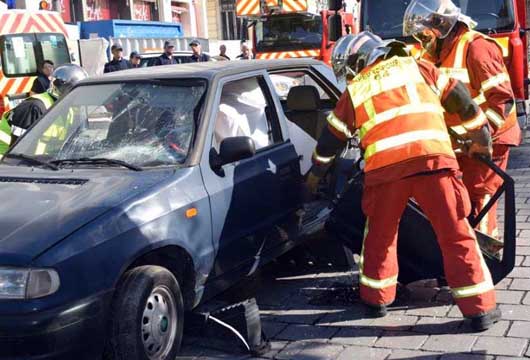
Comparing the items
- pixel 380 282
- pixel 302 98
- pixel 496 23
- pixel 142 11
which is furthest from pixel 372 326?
pixel 142 11

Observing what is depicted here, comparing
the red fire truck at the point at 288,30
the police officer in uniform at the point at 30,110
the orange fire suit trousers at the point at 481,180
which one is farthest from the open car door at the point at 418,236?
the red fire truck at the point at 288,30

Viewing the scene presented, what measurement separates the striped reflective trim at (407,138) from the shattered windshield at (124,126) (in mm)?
1072

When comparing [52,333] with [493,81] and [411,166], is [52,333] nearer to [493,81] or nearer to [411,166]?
[411,166]

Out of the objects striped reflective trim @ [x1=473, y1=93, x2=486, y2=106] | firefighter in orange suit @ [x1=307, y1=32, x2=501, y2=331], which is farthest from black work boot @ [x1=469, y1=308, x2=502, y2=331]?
striped reflective trim @ [x1=473, y1=93, x2=486, y2=106]

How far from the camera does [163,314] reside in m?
3.71

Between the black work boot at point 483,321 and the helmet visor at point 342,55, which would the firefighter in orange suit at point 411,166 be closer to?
the black work boot at point 483,321

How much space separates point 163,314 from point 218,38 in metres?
31.6

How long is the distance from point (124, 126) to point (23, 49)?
8285mm

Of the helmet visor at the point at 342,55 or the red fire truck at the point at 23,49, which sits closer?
the helmet visor at the point at 342,55

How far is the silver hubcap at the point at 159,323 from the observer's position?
3.61m

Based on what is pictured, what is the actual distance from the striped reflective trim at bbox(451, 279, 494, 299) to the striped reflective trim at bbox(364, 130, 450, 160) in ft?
2.75

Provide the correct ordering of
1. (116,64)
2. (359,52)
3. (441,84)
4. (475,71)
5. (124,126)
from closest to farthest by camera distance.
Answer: (441,84), (124,126), (359,52), (475,71), (116,64)

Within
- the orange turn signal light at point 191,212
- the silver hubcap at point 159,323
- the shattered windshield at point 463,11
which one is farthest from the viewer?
the shattered windshield at point 463,11

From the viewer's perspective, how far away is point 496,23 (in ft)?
28.2
